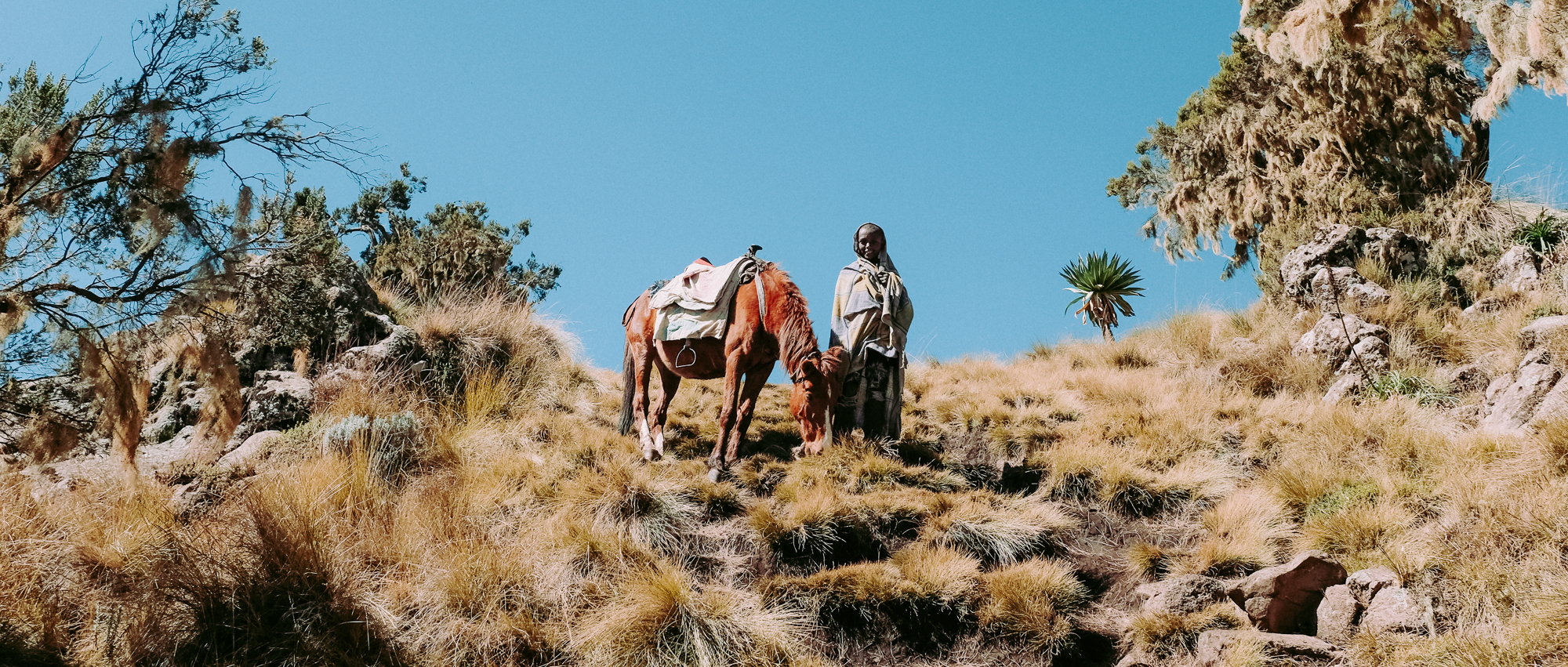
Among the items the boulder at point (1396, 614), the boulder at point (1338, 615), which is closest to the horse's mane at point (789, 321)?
the boulder at point (1338, 615)

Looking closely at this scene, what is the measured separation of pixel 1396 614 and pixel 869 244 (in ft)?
17.8

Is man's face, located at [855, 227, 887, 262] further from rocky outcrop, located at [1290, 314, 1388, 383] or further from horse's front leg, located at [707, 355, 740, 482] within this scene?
rocky outcrop, located at [1290, 314, 1388, 383]

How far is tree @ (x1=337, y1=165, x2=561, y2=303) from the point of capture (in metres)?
13.8

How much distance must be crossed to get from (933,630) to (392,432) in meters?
4.86

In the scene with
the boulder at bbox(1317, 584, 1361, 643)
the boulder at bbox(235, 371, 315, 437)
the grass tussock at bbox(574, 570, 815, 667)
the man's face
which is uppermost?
the man's face

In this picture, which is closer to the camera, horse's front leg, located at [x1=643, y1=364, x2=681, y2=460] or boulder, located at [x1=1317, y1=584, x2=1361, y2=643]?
boulder, located at [x1=1317, y1=584, x2=1361, y2=643]

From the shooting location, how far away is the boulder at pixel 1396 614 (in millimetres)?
5383

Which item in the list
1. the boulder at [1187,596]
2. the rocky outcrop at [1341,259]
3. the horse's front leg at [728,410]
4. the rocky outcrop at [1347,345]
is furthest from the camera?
the rocky outcrop at [1341,259]

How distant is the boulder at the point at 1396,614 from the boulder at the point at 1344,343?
6164 millimetres

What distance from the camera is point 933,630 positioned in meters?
6.45

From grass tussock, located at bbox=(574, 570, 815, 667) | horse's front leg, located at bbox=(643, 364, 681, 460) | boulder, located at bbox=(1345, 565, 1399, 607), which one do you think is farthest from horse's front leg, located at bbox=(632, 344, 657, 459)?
boulder, located at bbox=(1345, 565, 1399, 607)

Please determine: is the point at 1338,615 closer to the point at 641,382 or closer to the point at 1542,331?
the point at 1542,331

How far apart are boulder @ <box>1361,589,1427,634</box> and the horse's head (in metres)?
4.07

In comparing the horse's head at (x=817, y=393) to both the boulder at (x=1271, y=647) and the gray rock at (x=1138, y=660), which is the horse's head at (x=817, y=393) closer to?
the gray rock at (x=1138, y=660)
